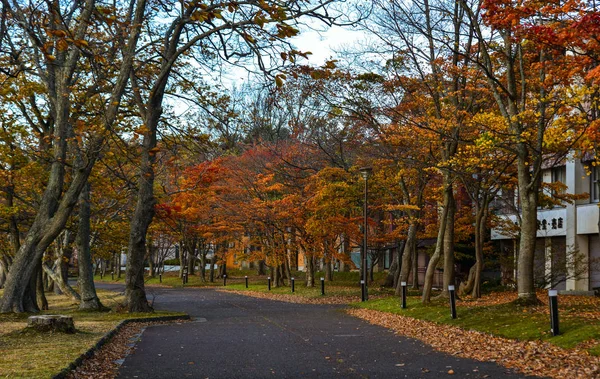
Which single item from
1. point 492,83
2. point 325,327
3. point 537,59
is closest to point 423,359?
point 325,327

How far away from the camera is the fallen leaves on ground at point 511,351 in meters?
9.77

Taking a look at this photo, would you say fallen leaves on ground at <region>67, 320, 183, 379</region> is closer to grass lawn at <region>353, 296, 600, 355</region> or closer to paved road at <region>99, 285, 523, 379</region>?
paved road at <region>99, 285, 523, 379</region>

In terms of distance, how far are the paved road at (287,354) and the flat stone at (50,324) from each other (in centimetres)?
153

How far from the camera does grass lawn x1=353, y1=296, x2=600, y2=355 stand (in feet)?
39.3

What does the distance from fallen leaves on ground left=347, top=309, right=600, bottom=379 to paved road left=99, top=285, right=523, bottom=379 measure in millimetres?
428

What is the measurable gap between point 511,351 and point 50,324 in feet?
29.6

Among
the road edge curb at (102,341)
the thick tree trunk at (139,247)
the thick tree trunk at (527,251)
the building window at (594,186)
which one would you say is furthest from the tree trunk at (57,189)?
the building window at (594,186)

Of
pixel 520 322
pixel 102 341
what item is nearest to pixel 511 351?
pixel 520 322

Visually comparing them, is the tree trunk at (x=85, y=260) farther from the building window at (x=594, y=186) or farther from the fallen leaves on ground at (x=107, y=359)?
the building window at (x=594, y=186)

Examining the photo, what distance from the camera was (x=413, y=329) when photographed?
55.8 feet

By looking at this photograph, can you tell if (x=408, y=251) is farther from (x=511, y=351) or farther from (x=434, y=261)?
(x=511, y=351)

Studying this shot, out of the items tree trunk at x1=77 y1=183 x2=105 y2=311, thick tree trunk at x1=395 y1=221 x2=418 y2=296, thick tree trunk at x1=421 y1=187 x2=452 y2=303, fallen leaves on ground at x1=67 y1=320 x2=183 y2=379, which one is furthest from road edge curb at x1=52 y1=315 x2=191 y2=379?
thick tree trunk at x1=395 y1=221 x2=418 y2=296

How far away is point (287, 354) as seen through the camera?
12086 millimetres

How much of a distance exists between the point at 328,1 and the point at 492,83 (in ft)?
28.2
